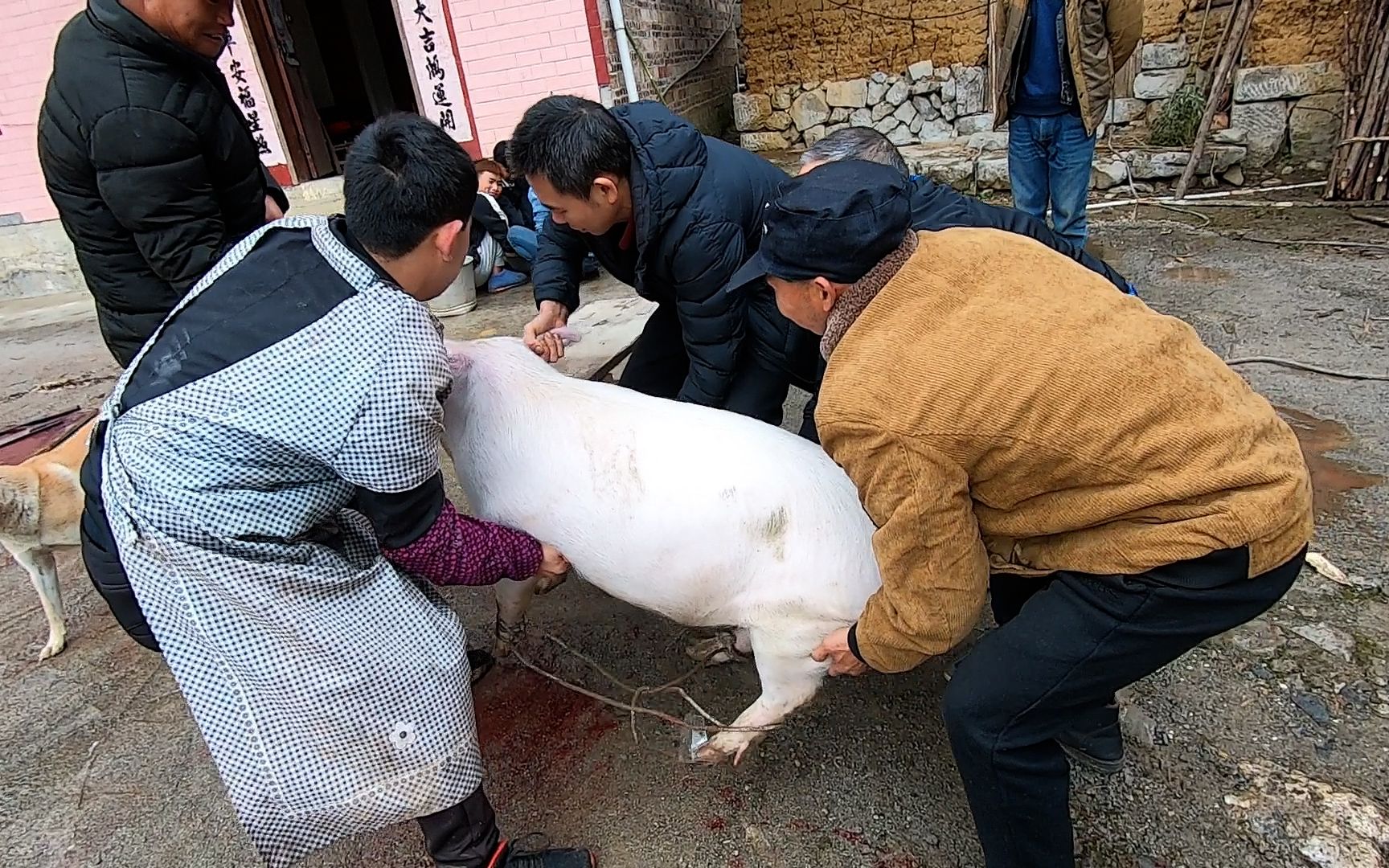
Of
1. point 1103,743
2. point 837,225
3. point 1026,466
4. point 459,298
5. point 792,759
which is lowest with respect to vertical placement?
point 792,759

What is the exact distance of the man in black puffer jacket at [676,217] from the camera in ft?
7.71

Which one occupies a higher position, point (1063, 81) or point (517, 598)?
point (1063, 81)

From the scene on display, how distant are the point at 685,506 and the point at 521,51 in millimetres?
6312

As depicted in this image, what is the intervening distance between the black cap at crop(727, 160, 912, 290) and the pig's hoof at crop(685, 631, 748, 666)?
4.83 feet

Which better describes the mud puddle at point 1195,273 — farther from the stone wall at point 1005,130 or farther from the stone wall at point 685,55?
the stone wall at point 685,55

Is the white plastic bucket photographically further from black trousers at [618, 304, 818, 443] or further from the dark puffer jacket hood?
the dark puffer jacket hood

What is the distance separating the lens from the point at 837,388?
1.49 meters

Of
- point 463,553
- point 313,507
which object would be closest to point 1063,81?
point 463,553

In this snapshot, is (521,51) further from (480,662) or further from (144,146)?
(480,662)

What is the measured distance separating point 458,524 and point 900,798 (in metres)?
1.36

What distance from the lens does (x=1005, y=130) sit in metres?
8.05

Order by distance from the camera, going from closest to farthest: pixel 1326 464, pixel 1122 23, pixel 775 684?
pixel 775 684
pixel 1326 464
pixel 1122 23

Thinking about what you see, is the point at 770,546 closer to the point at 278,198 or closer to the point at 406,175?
Answer: the point at 406,175

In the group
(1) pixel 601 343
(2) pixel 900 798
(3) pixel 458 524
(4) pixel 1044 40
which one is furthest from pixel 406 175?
(4) pixel 1044 40
